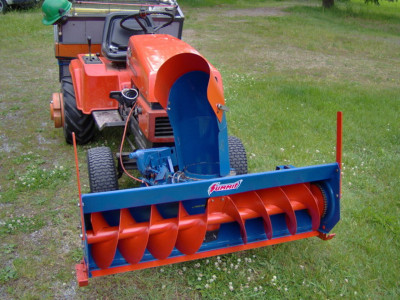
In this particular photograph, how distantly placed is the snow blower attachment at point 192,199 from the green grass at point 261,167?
0.79 ft

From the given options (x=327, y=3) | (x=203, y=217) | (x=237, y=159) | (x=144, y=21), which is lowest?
(x=327, y=3)

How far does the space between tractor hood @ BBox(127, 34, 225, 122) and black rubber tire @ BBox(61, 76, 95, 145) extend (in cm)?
86

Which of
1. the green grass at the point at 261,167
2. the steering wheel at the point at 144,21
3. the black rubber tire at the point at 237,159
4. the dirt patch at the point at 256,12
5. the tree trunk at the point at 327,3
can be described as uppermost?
the steering wheel at the point at 144,21

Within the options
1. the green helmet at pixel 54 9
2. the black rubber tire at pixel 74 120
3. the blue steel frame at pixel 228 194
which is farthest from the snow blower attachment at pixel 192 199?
the green helmet at pixel 54 9

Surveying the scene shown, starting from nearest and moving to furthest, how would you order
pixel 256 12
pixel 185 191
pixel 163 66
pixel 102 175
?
pixel 185 191
pixel 163 66
pixel 102 175
pixel 256 12

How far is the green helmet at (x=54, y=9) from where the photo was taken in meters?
5.20

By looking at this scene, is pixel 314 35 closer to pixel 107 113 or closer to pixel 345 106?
pixel 345 106

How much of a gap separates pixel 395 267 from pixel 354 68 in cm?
735

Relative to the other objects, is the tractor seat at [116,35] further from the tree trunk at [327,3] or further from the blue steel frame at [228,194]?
the tree trunk at [327,3]

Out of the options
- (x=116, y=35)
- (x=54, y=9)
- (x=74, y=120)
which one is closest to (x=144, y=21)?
(x=116, y=35)

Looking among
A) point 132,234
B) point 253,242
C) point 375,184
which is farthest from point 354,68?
point 132,234

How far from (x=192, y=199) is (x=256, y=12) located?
17.0 m

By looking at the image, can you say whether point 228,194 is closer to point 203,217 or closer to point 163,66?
point 203,217

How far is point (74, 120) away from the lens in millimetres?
4934
